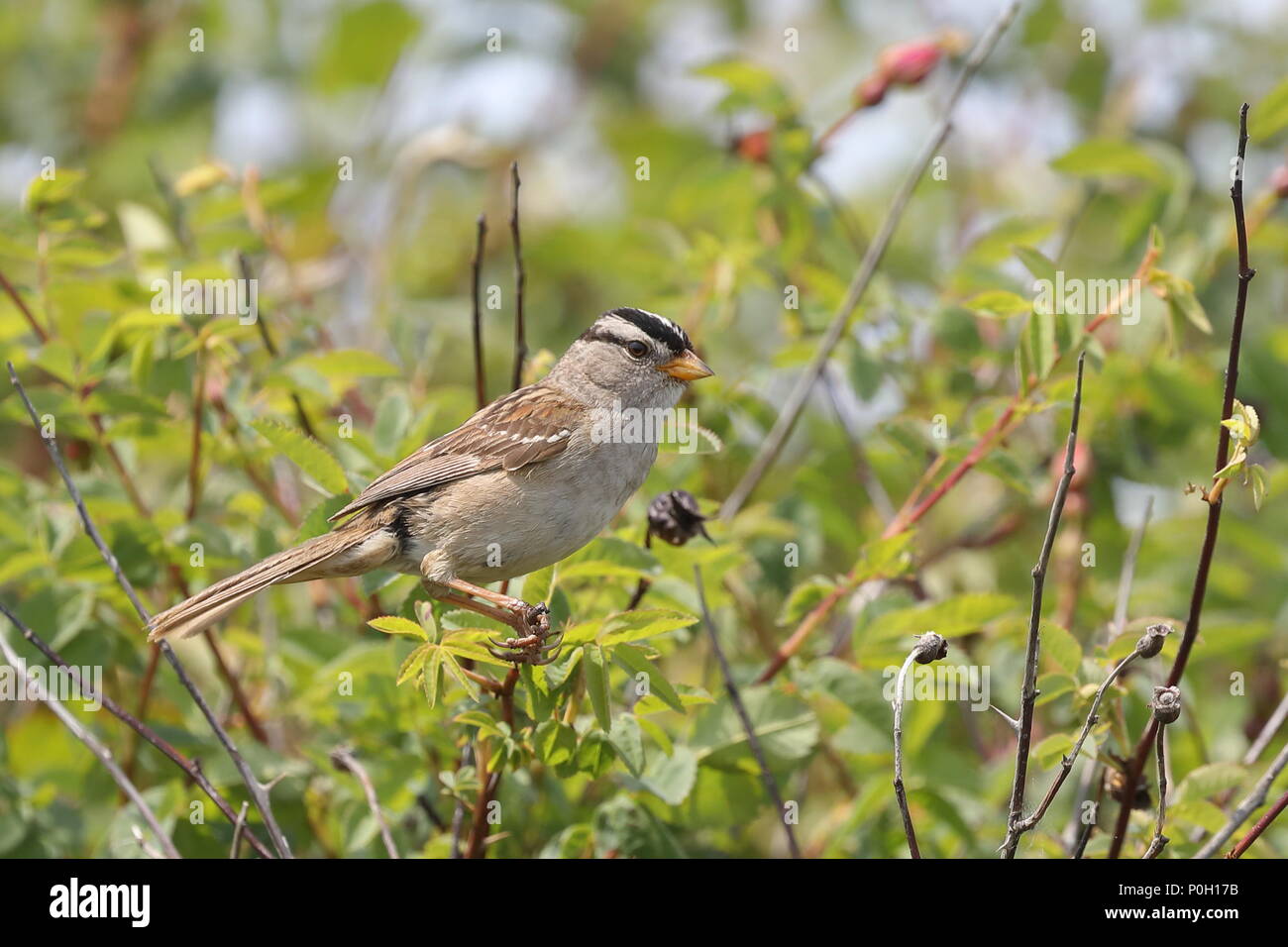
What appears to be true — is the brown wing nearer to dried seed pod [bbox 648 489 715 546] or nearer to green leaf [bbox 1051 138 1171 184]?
dried seed pod [bbox 648 489 715 546]

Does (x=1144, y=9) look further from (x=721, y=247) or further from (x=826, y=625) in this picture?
(x=826, y=625)

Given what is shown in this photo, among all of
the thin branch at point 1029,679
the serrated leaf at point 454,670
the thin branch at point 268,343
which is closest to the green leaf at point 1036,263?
the thin branch at point 1029,679

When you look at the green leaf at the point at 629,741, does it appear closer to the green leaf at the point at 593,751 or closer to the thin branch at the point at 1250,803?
the green leaf at the point at 593,751

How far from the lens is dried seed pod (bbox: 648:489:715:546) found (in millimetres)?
3416

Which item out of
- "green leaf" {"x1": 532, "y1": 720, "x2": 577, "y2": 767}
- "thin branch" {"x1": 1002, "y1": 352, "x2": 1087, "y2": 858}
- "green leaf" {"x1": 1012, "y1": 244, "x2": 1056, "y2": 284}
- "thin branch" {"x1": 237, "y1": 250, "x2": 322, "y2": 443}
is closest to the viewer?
"thin branch" {"x1": 1002, "y1": 352, "x2": 1087, "y2": 858}

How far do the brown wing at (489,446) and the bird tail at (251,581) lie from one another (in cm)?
10

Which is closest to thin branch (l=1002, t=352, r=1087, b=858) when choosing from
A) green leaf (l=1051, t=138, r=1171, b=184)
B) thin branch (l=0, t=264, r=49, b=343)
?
green leaf (l=1051, t=138, r=1171, b=184)

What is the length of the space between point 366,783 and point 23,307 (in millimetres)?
1818

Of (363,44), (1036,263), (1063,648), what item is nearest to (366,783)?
(1063,648)

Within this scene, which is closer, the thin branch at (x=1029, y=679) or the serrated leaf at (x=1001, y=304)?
the thin branch at (x=1029, y=679)

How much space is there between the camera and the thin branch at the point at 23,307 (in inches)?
160

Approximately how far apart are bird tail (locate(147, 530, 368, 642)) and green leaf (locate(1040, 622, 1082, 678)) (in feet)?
5.55

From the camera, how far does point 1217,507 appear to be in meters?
2.90
